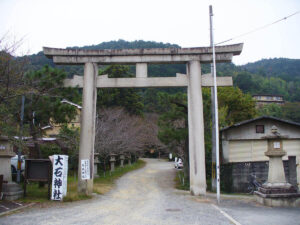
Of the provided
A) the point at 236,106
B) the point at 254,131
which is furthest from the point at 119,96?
the point at 254,131

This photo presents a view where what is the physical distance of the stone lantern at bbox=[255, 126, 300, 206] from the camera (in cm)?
1019

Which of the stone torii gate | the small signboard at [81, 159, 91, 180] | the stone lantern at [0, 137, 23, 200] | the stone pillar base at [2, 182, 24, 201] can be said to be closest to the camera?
the stone pillar base at [2, 182, 24, 201]

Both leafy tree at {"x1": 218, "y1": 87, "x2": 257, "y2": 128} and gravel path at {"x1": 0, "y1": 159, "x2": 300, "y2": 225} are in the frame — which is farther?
leafy tree at {"x1": 218, "y1": 87, "x2": 257, "y2": 128}

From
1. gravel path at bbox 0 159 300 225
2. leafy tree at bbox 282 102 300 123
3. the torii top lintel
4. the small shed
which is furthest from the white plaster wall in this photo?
leafy tree at bbox 282 102 300 123

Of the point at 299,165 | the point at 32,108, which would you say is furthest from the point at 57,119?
the point at 299,165

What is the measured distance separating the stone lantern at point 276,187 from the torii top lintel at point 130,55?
4886mm

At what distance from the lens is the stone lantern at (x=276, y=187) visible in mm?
10188

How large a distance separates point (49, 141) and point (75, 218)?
1142 cm

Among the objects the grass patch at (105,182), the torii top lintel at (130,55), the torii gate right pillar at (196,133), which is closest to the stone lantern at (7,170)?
the grass patch at (105,182)

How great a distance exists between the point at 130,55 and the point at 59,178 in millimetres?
6606

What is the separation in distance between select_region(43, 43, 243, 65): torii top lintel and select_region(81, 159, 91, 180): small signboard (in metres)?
4.96

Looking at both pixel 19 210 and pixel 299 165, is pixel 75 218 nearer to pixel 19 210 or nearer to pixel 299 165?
pixel 19 210

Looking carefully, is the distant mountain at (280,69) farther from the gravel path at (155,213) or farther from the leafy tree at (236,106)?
the gravel path at (155,213)

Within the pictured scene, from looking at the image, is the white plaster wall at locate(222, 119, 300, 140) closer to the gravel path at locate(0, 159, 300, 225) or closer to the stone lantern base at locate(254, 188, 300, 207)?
the gravel path at locate(0, 159, 300, 225)
